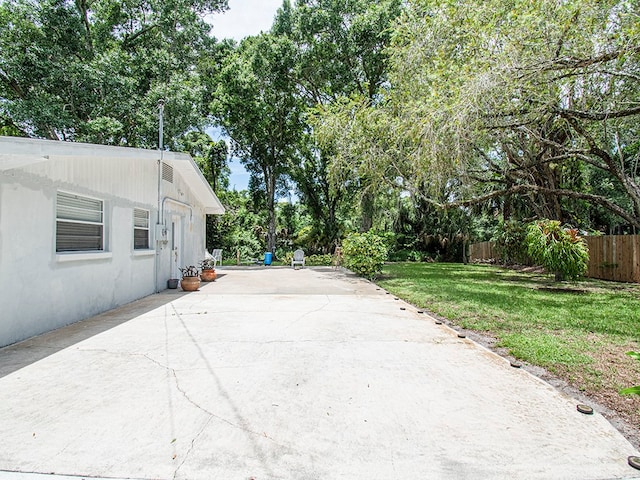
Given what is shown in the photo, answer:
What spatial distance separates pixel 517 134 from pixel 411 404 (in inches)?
457

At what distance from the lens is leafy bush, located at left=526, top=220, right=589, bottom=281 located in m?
9.91

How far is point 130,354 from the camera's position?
426 centimetres

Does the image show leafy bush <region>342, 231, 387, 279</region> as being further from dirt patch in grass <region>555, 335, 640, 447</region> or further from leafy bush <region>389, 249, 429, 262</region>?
leafy bush <region>389, 249, 429, 262</region>

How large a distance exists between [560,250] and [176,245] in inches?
454

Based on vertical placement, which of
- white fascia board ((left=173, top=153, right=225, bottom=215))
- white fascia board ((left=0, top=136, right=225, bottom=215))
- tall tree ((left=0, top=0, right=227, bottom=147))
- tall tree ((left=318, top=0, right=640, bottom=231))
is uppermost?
tall tree ((left=0, top=0, right=227, bottom=147))

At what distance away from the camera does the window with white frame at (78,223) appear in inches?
224

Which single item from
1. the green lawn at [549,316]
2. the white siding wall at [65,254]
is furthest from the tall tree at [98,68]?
the green lawn at [549,316]

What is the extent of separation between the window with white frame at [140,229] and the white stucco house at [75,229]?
0.08 ft

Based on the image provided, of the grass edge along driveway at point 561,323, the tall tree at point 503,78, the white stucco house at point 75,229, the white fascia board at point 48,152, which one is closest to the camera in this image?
the grass edge along driveway at point 561,323

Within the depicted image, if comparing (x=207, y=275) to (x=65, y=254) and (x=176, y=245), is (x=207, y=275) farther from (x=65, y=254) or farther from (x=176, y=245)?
(x=65, y=254)

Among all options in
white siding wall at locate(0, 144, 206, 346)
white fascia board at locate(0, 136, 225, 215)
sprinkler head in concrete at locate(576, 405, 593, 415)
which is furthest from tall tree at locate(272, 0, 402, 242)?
sprinkler head in concrete at locate(576, 405, 593, 415)

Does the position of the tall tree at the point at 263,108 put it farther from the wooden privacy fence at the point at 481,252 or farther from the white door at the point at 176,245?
the wooden privacy fence at the point at 481,252

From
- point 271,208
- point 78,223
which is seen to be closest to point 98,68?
point 271,208

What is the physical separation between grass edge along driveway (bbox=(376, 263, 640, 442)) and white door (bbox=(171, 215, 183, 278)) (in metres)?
6.69
